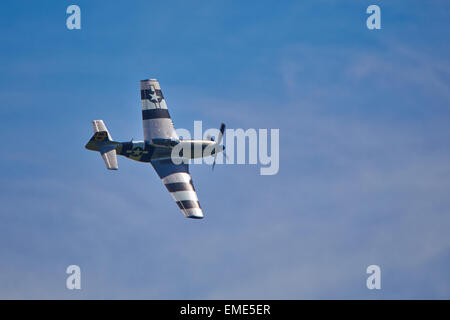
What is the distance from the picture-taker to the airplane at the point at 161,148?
6675 centimetres

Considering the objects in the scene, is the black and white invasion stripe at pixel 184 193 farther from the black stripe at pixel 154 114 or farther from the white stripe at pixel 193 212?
the black stripe at pixel 154 114

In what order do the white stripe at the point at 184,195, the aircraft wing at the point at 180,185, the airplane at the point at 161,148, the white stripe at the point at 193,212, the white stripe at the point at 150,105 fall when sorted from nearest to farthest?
the white stripe at the point at 193,212 → the aircraft wing at the point at 180,185 → the white stripe at the point at 184,195 → the airplane at the point at 161,148 → the white stripe at the point at 150,105

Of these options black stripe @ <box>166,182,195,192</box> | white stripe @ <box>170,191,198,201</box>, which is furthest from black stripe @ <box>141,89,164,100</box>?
white stripe @ <box>170,191,198,201</box>

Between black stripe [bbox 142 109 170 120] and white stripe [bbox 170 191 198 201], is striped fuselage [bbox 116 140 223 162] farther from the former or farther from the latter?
white stripe [bbox 170 191 198 201]

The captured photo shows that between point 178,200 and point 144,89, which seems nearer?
point 178,200

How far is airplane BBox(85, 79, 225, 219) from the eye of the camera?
6675 cm

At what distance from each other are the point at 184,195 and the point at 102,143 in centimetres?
918

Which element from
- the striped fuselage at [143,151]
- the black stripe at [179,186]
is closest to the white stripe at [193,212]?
the black stripe at [179,186]

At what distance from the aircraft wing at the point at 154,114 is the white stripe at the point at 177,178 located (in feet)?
14.8
